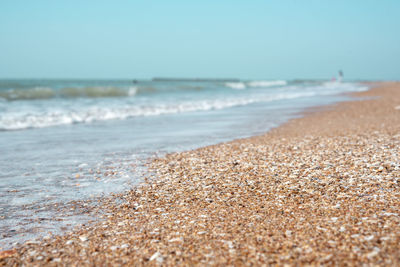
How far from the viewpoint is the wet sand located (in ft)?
10.5

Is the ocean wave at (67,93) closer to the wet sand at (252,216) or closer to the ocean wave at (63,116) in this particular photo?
the ocean wave at (63,116)

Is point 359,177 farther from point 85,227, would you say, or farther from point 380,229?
point 85,227

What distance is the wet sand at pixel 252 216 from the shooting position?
3195mm

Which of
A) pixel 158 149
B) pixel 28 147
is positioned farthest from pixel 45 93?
pixel 158 149

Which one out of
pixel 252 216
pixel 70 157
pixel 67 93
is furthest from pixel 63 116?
pixel 67 93

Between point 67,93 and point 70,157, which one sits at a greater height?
point 67,93

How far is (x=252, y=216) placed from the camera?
4.14 metres

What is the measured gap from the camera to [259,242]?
134 inches

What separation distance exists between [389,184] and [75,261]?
4.01 m

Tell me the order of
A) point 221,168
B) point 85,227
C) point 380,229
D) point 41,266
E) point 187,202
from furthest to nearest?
Result: point 221,168 → point 187,202 → point 85,227 → point 380,229 → point 41,266

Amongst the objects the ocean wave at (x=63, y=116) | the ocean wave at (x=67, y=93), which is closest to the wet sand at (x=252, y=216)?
the ocean wave at (x=63, y=116)

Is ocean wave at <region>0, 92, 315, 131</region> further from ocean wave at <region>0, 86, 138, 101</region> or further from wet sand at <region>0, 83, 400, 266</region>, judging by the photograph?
ocean wave at <region>0, 86, 138, 101</region>

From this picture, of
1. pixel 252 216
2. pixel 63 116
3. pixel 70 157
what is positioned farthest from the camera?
pixel 63 116

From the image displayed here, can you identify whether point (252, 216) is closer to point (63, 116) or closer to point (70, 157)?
point (70, 157)
